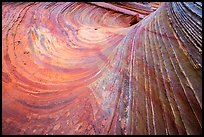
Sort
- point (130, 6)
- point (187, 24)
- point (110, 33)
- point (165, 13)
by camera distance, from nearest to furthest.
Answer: point (187, 24)
point (165, 13)
point (110, 33)
point (130, 6)

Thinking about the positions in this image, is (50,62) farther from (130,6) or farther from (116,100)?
(130,6)

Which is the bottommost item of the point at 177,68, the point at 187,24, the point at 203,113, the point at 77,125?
the point at 77,125

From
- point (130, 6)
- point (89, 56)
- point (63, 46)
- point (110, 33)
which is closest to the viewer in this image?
point (89, 56)

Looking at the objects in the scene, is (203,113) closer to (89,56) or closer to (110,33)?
(89,56)

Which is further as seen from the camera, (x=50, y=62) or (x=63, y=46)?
(x=63, y=46)

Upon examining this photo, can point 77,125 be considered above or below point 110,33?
below

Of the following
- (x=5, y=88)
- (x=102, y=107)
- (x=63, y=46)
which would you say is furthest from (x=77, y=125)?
(x=63, y=46)

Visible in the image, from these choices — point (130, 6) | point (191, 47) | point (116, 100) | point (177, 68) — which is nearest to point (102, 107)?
point (116, 100)
